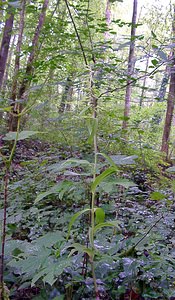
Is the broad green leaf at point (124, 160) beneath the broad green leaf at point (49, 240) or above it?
above

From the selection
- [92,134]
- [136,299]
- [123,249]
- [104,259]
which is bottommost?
[136,299]

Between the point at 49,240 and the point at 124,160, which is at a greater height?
the point at 124,160

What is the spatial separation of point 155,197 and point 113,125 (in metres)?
2.16

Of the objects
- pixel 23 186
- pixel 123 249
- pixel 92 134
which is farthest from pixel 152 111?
pixel 92 134

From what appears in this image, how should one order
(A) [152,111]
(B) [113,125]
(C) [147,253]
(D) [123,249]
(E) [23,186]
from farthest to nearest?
(A) [152,111] → (B) [113,125] → (E) [23,186] → (D) [123,249] → (C) [147,253]

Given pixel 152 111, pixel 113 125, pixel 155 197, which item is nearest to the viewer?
pixel 155 197

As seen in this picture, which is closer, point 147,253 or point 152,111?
point 147,253

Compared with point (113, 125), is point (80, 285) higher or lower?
lower

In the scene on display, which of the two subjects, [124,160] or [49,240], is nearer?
[124,160]

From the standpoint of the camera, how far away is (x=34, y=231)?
2.00 metres

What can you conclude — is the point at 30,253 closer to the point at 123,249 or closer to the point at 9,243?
the point at 9,243

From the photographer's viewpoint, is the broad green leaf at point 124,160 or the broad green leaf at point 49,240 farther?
the broad green leaf at point 49,240

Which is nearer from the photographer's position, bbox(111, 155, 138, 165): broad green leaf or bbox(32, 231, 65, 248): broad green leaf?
bbox(111, 155, 138, 165): broad green leaf

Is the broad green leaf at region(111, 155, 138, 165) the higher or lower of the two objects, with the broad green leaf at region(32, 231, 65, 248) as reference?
higher
